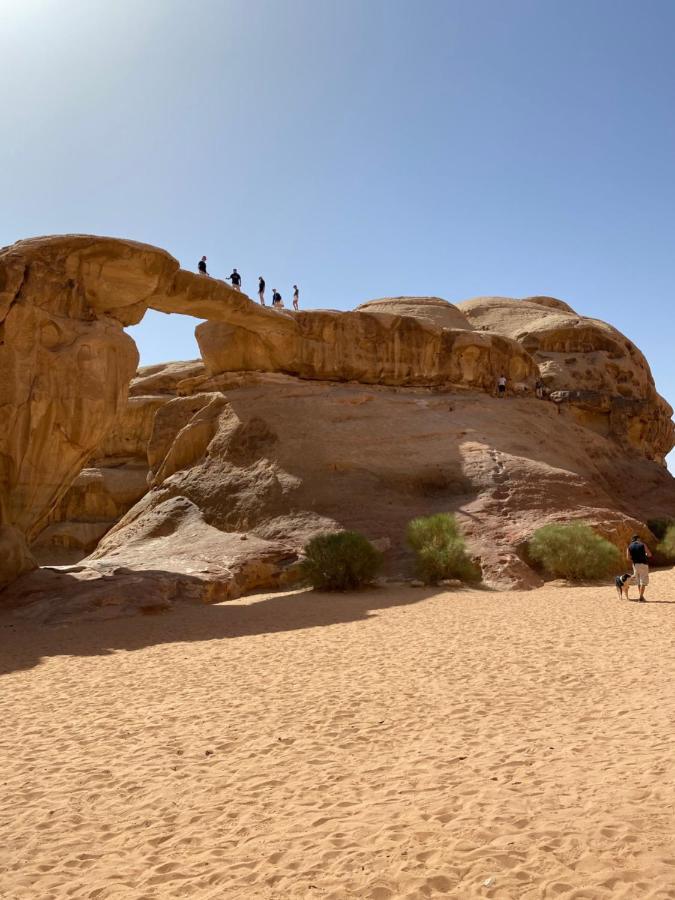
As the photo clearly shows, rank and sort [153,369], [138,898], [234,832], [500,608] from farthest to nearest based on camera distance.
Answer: [153,369] < [500,608] < [234,832] < [138,898]

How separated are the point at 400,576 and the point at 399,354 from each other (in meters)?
10.1

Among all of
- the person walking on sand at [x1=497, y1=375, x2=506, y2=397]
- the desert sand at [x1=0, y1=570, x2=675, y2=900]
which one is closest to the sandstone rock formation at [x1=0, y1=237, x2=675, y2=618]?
the person walking on sand at [x1=497, y1=375, x2=506, y2=397]

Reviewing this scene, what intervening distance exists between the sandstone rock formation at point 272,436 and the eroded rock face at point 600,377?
0.13 metres

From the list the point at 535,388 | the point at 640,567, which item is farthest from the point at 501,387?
the point at 640,567

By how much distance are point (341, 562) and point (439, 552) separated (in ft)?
7.72

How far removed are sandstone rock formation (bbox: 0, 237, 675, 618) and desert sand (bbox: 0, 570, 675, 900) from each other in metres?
5.82

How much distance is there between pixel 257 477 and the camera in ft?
69.9

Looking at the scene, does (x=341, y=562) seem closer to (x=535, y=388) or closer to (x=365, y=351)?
(x=365, y=351)

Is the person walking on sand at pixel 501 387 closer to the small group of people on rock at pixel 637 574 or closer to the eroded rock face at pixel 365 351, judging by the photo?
the eroded rock face at pixel 365 351

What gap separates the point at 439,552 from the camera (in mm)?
17109

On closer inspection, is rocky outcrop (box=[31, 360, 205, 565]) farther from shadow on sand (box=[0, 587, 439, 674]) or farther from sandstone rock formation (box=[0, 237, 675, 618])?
shadow on sand (box=[0, 587, 439, 674])

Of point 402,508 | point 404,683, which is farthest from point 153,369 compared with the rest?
point 404,683

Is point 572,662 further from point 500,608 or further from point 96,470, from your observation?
point 96,470

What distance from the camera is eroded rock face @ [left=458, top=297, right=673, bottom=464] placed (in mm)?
32062
